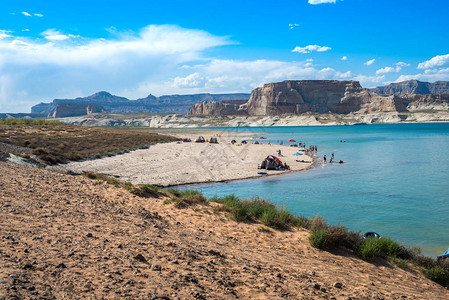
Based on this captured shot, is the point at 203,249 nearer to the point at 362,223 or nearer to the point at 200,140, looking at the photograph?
the point at 362,223

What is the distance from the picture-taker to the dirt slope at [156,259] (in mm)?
4691

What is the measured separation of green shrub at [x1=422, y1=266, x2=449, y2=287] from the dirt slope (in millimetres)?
298

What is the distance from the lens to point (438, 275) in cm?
799

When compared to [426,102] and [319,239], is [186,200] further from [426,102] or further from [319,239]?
[426,102]

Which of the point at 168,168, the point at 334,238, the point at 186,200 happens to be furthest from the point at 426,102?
the point at 334,238

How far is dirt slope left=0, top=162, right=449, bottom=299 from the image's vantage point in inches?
185

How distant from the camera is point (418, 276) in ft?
26.5

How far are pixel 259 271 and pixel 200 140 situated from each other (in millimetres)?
54502

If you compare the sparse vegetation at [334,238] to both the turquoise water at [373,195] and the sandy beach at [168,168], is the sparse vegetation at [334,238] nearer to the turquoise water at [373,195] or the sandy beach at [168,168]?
the turquoise water at [373,195]

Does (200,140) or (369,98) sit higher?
(369,98)

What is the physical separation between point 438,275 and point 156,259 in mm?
7249

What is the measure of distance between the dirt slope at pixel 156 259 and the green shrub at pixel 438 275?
0.98ft

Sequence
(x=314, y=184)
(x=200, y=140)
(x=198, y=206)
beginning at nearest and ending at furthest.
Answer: (x=198, y=206)
(x=314, y=184)
(x=200, y=140)

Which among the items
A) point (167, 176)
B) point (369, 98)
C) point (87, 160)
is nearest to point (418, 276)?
point (167, 176)
